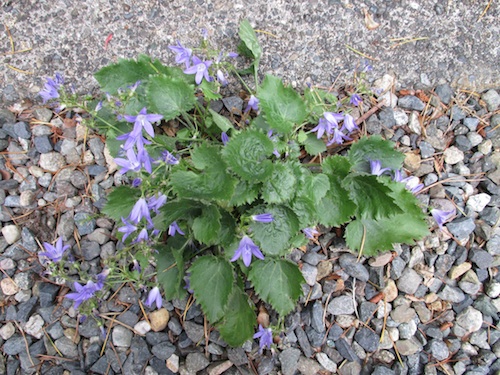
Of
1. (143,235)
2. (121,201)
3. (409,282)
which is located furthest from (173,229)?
(409,282)

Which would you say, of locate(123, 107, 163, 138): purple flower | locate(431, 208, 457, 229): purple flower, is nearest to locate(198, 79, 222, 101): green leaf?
locate(123, 107, 163, 138): purple flower

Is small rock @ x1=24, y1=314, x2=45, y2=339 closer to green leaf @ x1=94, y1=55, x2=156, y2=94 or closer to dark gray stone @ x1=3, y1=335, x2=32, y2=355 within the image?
dark gray stone @ x1=3, y1=335, x2=32, y2=355

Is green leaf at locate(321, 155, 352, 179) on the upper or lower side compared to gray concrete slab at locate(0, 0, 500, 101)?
lower

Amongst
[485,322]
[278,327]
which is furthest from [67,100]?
[485,322]

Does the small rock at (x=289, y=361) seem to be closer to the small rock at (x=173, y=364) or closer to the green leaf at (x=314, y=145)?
the small rock at (x=173, y=364)

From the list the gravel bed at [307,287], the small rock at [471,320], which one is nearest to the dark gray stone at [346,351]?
the gravel bed at [307,287]
